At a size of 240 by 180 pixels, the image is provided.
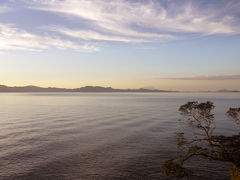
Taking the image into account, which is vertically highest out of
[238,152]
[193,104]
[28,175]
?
[193,104]

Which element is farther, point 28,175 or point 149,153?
point 149,153

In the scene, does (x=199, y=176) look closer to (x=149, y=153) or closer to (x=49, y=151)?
(x=149, y=153)

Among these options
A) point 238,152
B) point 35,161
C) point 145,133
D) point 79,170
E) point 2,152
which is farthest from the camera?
point 145,133

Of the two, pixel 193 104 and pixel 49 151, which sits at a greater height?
pixel 193 104

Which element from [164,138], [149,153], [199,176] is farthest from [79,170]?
[164,138]

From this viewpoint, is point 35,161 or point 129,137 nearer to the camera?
point 35,161

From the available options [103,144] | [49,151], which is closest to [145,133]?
[103,144]

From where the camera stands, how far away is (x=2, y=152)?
3706 cm

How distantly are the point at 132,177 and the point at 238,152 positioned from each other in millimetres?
14123

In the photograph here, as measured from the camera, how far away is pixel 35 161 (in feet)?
108

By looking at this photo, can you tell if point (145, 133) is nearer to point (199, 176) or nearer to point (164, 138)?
point (164, 138)

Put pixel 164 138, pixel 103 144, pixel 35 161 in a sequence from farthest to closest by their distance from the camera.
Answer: pixel 164 138
pixel 103 144
pixel 35 161

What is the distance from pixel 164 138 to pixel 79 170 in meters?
25.9

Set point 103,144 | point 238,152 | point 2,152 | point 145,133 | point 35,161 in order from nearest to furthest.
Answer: point 238,152 → point 35,161 → point 2,152 → point 103,144 → point 145,133
